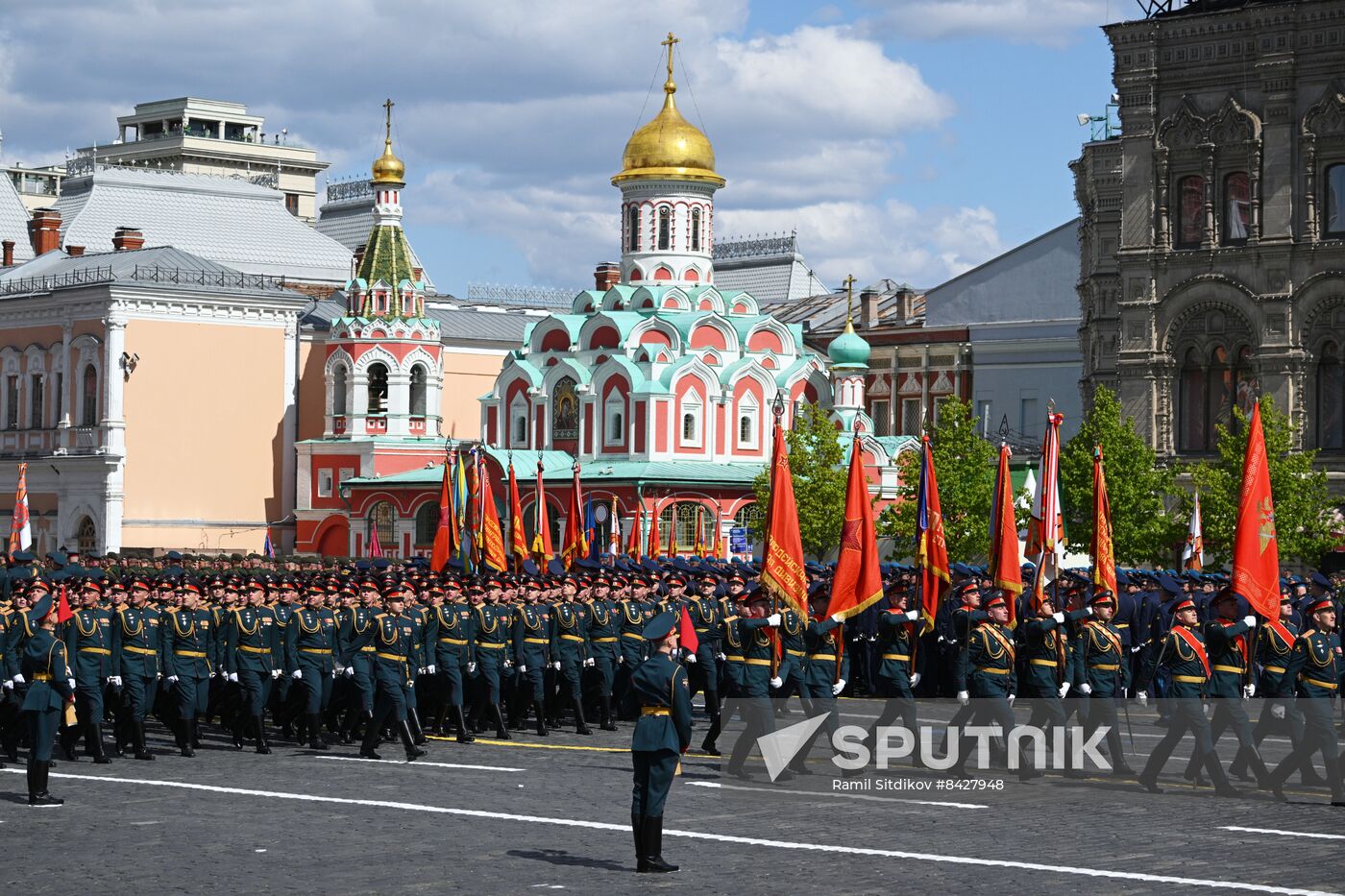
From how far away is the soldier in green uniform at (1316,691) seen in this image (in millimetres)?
16938

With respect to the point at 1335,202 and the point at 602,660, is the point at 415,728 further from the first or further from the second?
the point at 1335,202

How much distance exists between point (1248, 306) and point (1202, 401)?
7.34 feet

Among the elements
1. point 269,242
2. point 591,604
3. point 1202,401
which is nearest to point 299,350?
point 269,242

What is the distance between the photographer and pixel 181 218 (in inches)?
3526

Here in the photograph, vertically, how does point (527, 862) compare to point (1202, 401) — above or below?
below

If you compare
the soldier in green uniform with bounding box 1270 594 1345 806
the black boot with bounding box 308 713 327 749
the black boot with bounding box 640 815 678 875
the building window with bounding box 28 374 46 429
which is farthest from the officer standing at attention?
the building window with bounding box 28 374 46 429

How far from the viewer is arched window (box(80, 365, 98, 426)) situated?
66.2 metres

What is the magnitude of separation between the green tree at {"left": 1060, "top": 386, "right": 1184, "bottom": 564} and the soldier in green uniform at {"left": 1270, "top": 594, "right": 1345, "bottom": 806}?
23845mm

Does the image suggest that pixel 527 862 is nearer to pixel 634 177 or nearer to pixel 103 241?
pixel 634 177

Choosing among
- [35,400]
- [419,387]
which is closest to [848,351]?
[419,387]

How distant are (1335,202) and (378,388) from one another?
114 ft

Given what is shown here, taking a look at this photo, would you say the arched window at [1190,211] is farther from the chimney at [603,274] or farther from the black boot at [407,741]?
the chimney at [603,274]

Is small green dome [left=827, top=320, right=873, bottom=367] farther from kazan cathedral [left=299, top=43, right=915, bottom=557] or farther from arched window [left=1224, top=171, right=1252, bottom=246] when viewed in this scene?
arched window [left=1224, top=171, right=1252, bottom=246]

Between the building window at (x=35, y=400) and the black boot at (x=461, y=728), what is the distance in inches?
1986
